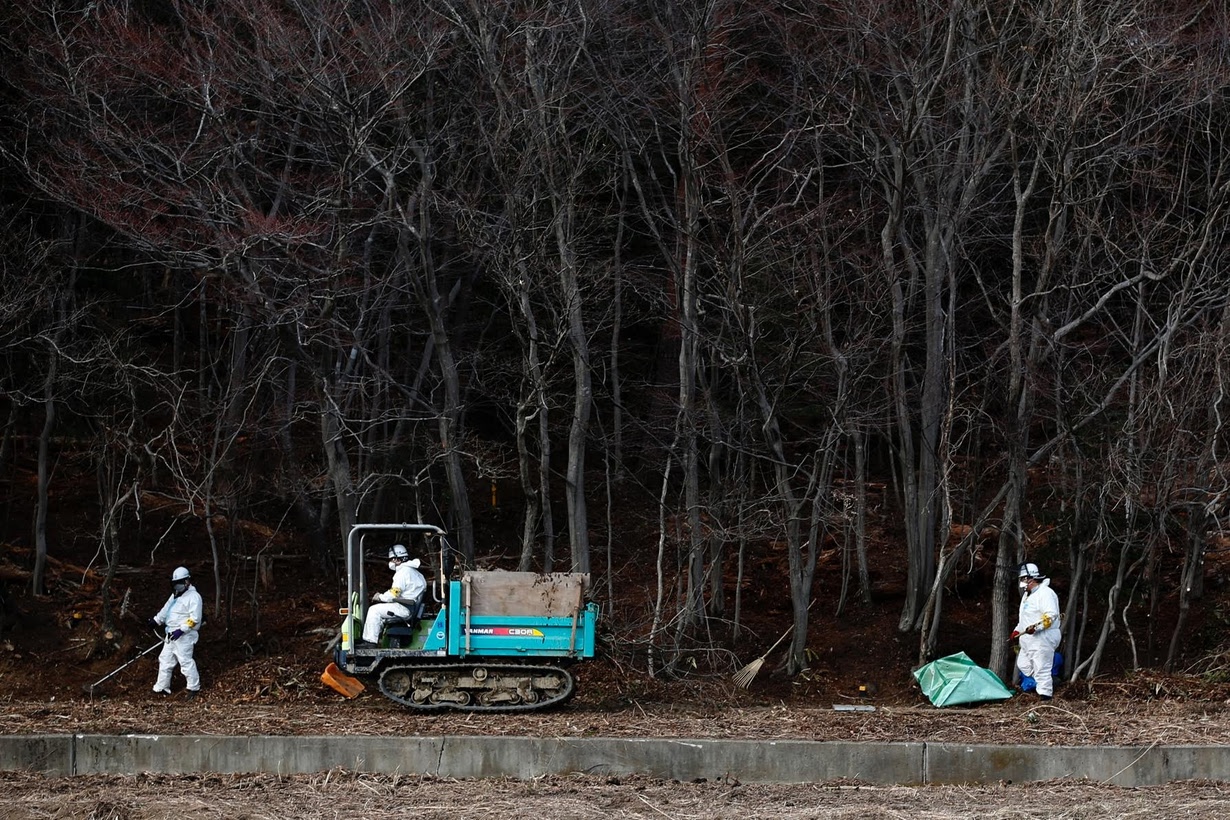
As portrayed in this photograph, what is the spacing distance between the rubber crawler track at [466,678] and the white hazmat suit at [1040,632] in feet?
16.2

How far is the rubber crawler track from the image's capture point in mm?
13352

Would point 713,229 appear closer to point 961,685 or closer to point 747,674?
point 747,674

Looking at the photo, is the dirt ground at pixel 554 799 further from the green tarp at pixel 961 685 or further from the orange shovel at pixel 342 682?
the green tarp at pixel 961 685

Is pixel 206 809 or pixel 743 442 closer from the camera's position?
pixel 206 809

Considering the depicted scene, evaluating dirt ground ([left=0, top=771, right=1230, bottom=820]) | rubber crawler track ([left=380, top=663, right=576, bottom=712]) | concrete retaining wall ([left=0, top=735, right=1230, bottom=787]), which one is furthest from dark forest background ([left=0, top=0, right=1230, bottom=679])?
dirt ground ([left=0, top=771, right=1230, bottom=820])

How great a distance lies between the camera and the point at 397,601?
13344 mm

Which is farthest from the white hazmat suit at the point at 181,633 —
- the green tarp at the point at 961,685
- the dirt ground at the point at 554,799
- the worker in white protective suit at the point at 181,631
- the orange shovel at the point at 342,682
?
the green tarp at the point at 961,685

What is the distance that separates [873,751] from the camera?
34.9 feet

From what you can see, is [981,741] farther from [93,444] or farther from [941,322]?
[93,444]

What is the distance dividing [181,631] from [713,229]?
761 centimetres

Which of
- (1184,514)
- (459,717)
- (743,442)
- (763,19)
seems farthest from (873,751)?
(763,19)

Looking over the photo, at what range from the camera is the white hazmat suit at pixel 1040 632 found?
14.6m

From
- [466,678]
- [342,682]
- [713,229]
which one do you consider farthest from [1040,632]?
[342,682]

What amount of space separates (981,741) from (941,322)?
25.2 ft
